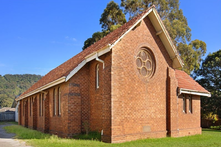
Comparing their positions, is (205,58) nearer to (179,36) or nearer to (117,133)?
(179,36)

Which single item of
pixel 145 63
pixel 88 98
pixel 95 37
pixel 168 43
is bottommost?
pixel 88 98

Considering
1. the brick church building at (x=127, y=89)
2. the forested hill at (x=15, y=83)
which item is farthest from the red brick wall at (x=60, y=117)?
the forested hill at (x=15, y=83)

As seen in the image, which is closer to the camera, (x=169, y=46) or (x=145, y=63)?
(x=145, y=63)

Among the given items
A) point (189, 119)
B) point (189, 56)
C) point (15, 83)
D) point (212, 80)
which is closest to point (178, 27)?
point (189, 56)

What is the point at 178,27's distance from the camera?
98.0 feet

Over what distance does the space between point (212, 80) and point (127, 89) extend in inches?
799

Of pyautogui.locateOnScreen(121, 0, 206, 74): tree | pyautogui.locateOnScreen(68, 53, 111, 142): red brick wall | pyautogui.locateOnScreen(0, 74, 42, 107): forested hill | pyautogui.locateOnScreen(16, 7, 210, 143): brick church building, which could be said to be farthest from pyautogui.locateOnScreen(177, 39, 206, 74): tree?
pyautogui.locateOnScreen(0, 74, 42, 107): forested hill

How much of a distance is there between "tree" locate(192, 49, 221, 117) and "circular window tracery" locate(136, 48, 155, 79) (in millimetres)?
16176

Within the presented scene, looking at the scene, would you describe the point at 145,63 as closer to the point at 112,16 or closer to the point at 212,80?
the point at 212,80

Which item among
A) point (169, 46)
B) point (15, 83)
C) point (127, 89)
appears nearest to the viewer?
point (127, 89)

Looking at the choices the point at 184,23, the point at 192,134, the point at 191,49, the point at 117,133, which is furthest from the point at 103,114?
the point at 184,23

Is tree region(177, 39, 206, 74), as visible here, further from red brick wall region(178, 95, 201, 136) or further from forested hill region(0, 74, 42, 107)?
forested hill region(0, 74, 42, 107)

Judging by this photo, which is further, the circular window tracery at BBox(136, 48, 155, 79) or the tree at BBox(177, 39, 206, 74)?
the tree at BBox(177, 39, 206, 74)

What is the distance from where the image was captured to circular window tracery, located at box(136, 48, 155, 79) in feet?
45.2
